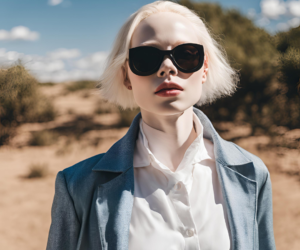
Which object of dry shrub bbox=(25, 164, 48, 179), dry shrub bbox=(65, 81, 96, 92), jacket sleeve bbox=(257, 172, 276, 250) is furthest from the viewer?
dry shrub bbox=(65, 81, 96, 92)

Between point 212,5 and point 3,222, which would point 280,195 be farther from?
point 212,5

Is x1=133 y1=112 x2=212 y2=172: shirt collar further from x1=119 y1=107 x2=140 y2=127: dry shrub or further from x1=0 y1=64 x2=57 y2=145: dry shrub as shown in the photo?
x1=0 y1=64 x2=57 y2=145: dry shrub

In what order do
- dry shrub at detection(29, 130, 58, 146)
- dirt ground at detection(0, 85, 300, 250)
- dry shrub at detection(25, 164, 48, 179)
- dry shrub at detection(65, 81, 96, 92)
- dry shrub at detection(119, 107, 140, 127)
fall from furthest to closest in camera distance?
1. dry shrub at detection(65, 81, 96, 92)
2. dry shrub at detection(119, 107, 140, 127)
3. dry shrub at detection(29, 130, 58, 146)
4. dry shrub at detection(25, 164, 48, 179)
5. dirt ground at detection(0, 85, 300, 250)

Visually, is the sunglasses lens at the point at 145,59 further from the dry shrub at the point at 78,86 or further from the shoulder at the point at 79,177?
the dry shrub at the point at 78,86

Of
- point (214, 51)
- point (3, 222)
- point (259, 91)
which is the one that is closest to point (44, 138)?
point (3, 222)

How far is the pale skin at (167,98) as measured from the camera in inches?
41.4

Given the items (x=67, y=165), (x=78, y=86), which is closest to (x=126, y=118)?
(x=67, y=165)

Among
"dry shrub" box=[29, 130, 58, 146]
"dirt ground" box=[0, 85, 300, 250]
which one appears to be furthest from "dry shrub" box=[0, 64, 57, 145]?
"dry shrub" box=[29, 130, 58, 146]

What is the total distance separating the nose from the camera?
1.04 meters

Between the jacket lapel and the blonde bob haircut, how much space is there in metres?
0.21

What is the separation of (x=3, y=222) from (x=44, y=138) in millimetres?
3965

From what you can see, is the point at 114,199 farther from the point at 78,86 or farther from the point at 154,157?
the point at 78,86

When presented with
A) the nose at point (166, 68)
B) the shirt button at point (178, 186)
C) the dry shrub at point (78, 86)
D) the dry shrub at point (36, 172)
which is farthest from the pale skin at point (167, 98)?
the dry shrub at point (78, 86)

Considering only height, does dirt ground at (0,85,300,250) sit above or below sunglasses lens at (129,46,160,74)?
below
